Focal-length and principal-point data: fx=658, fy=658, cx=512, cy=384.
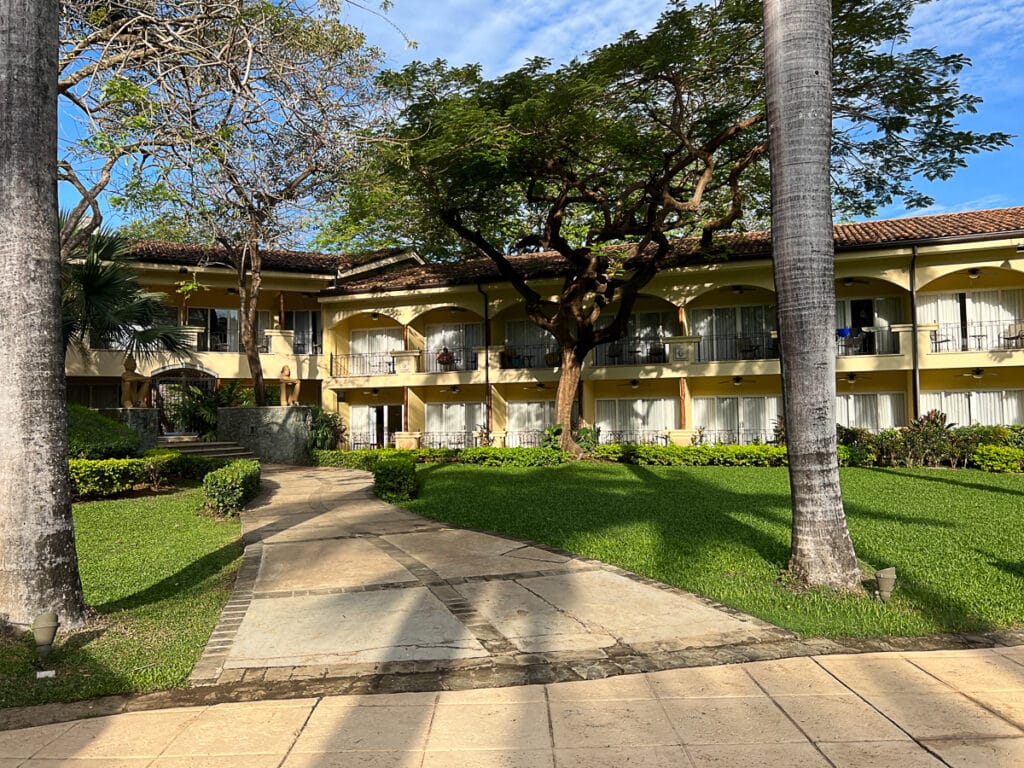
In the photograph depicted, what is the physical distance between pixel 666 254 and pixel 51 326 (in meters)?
15.4

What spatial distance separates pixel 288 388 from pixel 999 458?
2074cm

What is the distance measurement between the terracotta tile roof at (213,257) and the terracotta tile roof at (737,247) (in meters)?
1.24

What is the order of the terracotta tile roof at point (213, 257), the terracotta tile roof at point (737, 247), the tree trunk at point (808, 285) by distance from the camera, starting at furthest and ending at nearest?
the terracotta tile roof at point (213, 257) < the terracotta tile roof at point (737, 247) < the tree trunk at point (808, 285)

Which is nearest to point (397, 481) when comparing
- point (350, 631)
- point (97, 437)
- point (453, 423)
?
point (97, 437)

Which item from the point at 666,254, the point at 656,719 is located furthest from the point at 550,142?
the point at 656,719

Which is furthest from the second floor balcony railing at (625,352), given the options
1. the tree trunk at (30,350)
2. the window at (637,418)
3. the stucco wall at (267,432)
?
the tree trunk at (30,350)

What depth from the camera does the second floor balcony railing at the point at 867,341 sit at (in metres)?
20.3

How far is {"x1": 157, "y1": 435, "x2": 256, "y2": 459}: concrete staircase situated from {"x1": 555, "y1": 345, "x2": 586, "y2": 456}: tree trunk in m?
9.44

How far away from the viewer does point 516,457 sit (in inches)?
760

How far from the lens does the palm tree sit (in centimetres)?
1330

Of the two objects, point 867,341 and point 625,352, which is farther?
point 625,352

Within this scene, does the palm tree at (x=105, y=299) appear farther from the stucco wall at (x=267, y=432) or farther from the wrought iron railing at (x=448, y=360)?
the wrought iron railing at (x=448, y=360)

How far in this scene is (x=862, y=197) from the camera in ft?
57.1

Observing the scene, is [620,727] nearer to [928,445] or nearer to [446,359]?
[928,445]
